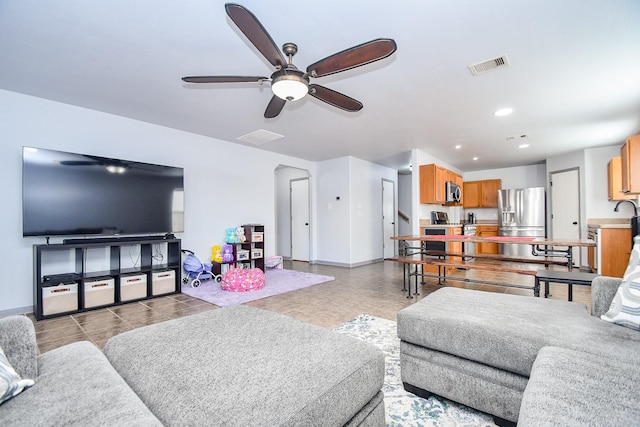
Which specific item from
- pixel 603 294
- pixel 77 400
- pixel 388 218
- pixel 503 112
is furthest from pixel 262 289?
pixel 388 218

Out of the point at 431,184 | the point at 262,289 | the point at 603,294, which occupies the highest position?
the point at 431,184

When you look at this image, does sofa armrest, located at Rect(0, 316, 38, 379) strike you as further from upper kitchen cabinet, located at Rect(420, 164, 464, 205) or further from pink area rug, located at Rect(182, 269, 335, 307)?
upper kitchen cabinet, located at Rect(420, 164, 464, 205)

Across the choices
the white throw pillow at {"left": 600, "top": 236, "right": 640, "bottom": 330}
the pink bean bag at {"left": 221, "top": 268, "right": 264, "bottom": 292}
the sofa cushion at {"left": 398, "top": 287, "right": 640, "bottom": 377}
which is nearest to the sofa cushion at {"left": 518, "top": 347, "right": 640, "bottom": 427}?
the sofa cushion at {"left": 398, "top": 287, "right": 640, "bottom": 377}

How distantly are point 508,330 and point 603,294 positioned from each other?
28.7 inches

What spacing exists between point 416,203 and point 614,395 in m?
5.21

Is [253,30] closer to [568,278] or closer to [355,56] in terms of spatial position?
[355,56]

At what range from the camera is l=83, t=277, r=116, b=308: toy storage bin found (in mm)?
3396

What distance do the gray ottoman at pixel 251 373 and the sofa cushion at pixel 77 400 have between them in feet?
0.25

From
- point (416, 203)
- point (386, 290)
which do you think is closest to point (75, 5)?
point (386, 290)

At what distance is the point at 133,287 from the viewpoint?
3742 millimetres

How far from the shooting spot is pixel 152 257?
4.29m

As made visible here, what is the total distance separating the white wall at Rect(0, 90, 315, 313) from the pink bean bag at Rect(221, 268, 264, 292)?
3.32ft

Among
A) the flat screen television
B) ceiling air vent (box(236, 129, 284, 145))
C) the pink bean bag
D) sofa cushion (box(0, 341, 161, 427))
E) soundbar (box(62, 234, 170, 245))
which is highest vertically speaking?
ceiling air vent (box(236, 129, 284, 145))

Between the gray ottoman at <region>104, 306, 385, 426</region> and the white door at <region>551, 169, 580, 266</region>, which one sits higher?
the white door at <region>551, 169, 580, 266</region>
